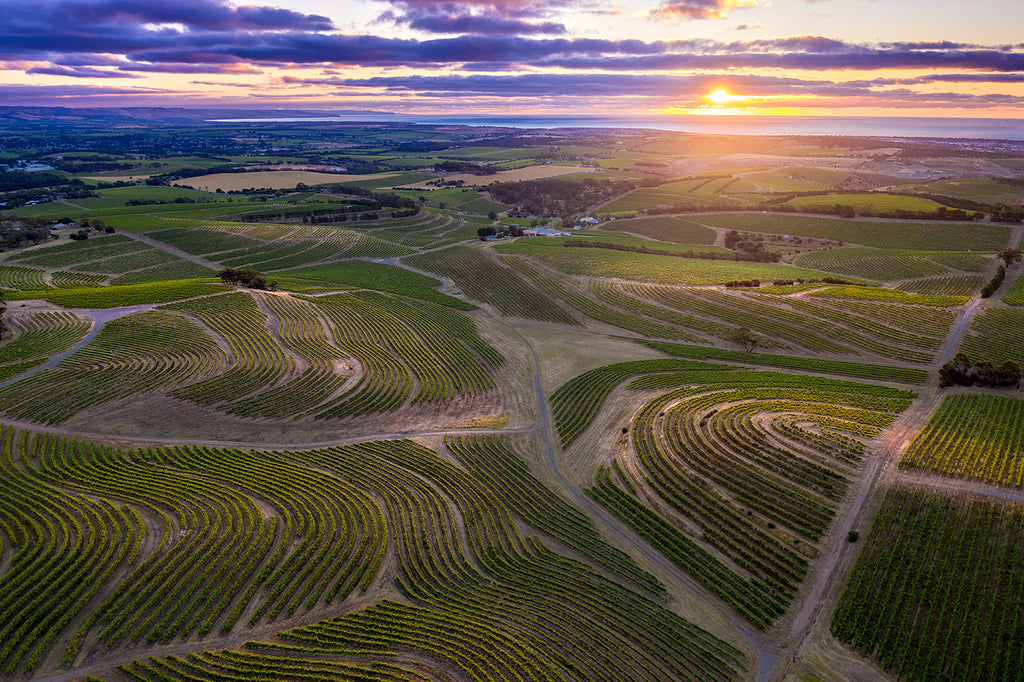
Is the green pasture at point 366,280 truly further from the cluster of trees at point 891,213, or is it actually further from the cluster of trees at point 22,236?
the cluster of trees at point 891,213

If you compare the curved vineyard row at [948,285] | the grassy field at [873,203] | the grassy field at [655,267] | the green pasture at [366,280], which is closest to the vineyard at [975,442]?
the grassy field at [655,267]

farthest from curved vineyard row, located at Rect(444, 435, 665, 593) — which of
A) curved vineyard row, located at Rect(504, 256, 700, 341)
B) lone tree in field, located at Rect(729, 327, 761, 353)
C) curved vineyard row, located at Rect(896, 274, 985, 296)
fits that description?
curved vineyard row, located at Rect(896, 274, 985, 296)

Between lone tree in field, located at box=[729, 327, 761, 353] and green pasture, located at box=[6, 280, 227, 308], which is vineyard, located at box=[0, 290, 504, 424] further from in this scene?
lone tree in field, located at box=[729, 327, 761, 353]

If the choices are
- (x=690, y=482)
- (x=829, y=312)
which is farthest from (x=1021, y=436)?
(x=829, y=312)

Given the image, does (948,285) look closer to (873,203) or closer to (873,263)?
(873,263)

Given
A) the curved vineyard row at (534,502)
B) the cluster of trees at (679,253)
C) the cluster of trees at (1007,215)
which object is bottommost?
the curved vineyard row at (534,502)

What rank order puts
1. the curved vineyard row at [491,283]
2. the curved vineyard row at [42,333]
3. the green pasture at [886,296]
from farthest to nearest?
the curved vineyard row at [491,283]
the green pasture at [886,296]
the curved vineyard row at [42,333]
